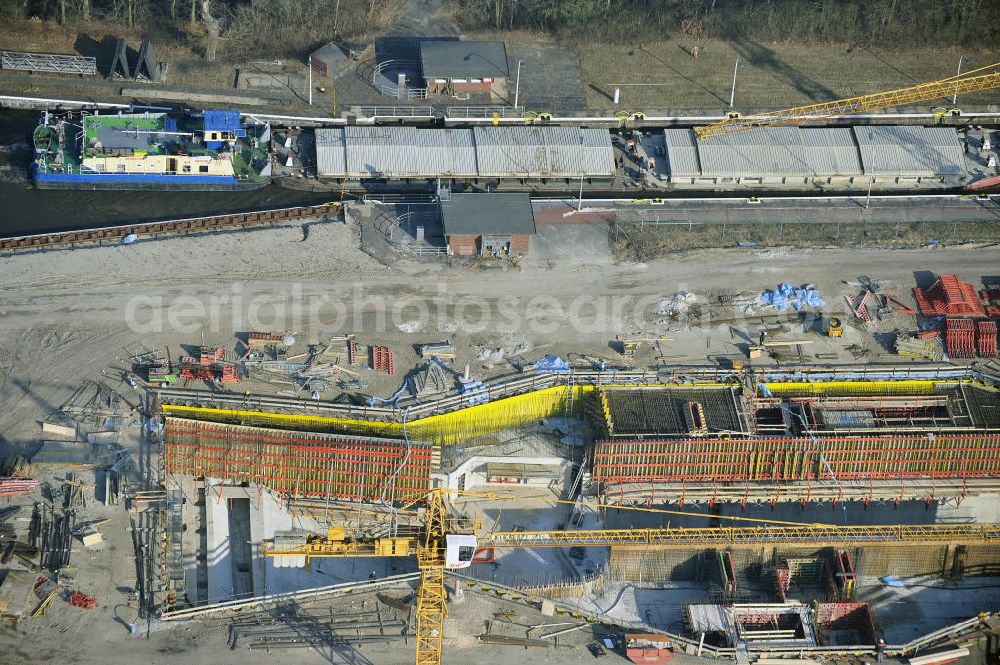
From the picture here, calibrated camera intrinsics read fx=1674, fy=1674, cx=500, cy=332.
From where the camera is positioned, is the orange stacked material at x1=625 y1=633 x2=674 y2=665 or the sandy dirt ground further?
the sandy dirt ground

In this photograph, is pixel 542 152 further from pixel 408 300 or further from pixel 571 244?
pixel 408 300

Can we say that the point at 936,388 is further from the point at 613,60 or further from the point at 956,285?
the point at 613,60

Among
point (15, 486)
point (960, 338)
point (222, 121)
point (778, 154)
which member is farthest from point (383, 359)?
point (960, 338)

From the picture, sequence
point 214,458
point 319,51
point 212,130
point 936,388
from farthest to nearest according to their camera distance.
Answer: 1. point 319,51
2. point 212,130
3. point 936,388
4. point 214,458

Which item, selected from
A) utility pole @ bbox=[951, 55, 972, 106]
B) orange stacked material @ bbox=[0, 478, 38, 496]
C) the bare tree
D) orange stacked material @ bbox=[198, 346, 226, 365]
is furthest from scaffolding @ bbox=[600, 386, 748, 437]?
the bare tree

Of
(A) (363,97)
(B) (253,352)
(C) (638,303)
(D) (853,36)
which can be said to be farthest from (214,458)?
(D) (853,36)

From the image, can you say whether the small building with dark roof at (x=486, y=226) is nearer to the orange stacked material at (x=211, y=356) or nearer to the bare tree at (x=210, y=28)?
the orange stacked material at (x=211, y=356)

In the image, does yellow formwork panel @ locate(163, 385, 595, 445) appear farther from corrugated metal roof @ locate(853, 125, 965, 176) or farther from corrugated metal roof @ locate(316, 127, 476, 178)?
corrugated metal roof @ locate(853, 125, 965, 176)
